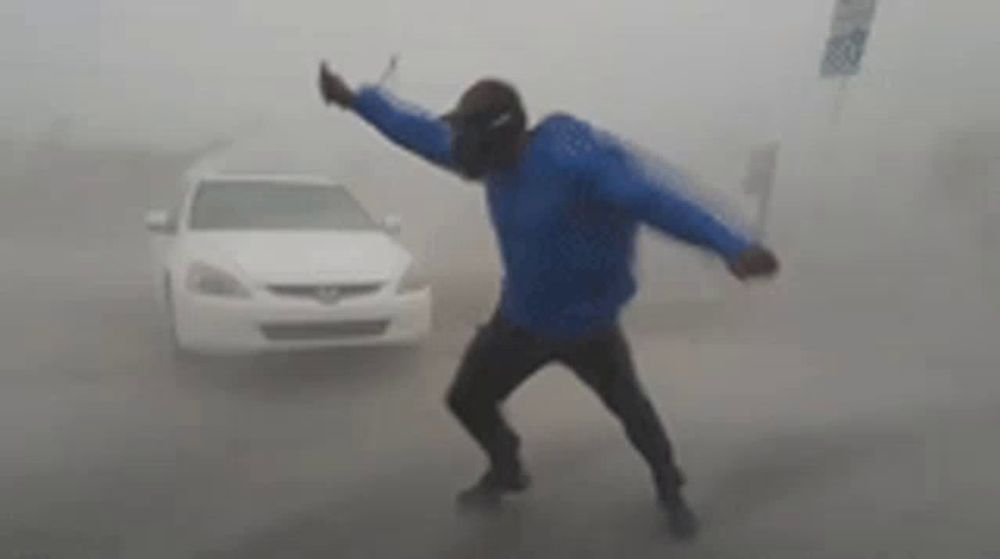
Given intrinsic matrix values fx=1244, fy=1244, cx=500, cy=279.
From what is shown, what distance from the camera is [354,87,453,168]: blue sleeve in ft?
7.70

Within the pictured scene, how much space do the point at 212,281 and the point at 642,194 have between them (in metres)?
0.87

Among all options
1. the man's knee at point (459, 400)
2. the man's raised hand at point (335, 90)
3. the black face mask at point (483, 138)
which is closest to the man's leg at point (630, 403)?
the man's knee at point (459, 400)

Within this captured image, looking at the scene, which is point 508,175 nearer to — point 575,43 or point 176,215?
point 575,43

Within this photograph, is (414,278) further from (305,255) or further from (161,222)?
(161,222)

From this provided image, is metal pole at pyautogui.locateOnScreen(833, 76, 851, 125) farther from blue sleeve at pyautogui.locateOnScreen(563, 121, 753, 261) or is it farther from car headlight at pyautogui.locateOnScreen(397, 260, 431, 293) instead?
car headlight at pyautogui.locateOnScreen(397, 260, 431, 293)

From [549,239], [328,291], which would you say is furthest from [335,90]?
[549,239]

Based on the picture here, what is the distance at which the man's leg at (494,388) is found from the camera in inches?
97.7

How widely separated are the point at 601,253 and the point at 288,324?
2.08ft

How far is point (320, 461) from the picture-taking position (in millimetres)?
2590

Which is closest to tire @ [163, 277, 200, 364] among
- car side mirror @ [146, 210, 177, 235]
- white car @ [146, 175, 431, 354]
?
white car @ [146, 175, 431, 354]

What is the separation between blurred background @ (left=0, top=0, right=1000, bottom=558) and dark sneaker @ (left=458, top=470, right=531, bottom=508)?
39 millimetres

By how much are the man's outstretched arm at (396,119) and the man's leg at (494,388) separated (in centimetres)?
38

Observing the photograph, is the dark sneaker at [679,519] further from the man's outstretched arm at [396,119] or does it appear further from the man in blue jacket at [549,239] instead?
the man's outstretched arm at [396,119]

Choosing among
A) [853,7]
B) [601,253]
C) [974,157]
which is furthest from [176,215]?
[974,157]
